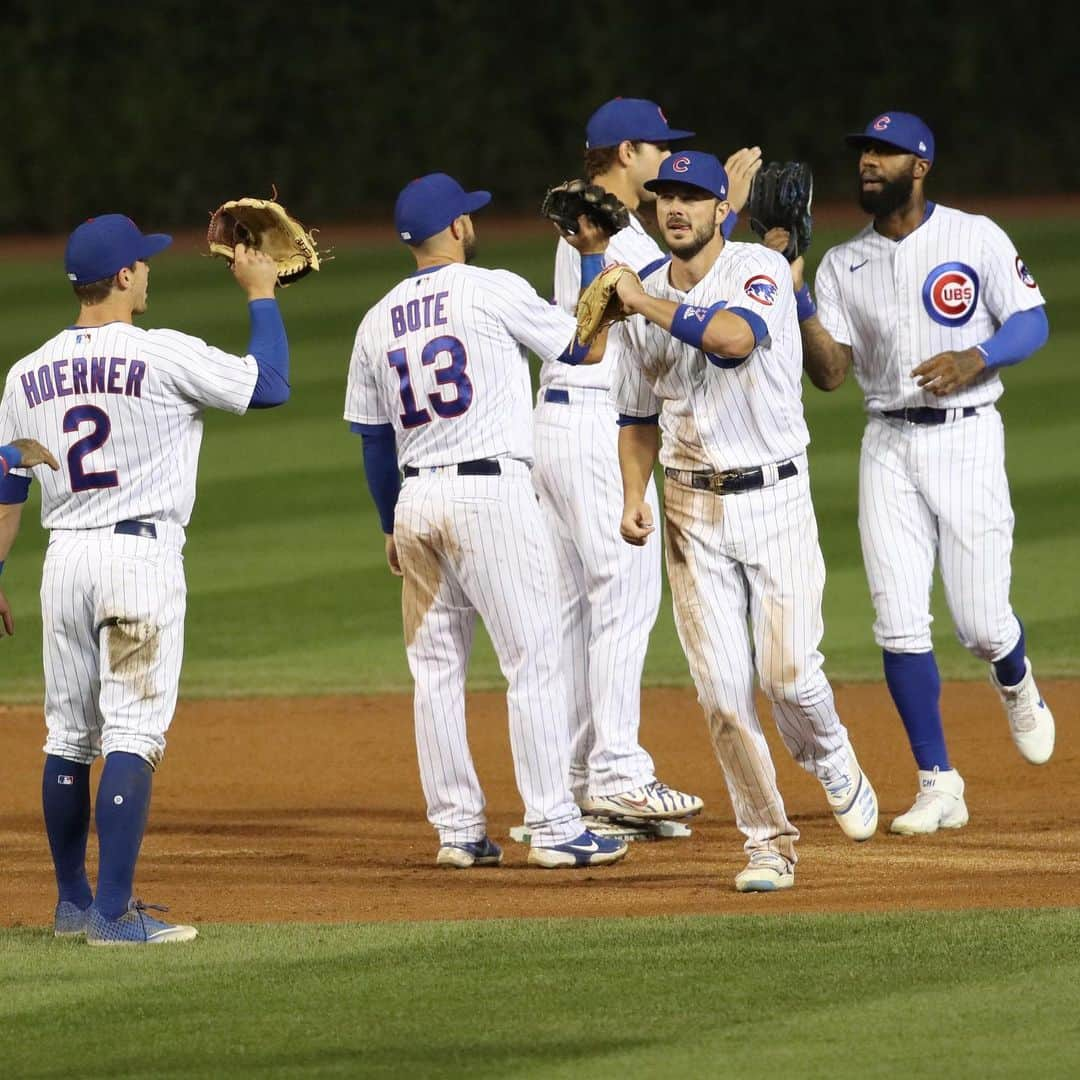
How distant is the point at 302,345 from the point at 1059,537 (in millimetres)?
8341

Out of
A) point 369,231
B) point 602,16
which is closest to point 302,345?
point 369,231

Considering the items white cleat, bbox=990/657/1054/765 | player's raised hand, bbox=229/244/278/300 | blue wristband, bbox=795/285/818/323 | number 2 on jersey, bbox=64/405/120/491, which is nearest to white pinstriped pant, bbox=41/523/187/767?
number 2 on jersey, bbox=64/405/120/491

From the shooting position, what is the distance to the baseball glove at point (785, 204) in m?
6.31

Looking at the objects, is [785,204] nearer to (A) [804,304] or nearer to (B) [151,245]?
(A) [804,304]

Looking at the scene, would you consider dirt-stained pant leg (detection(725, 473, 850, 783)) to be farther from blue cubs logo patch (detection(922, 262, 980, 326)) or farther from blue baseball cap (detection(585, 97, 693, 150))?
blue baseball cap (detection(585, 97, 693, 150))

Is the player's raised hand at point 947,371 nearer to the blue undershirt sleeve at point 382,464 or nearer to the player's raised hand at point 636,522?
the player's raised hand at point 636,522

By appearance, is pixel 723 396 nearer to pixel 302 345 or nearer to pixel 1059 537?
pixel 1059 537

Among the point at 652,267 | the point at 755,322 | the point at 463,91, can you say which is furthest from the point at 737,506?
the point at 463,91

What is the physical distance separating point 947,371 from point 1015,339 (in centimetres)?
31

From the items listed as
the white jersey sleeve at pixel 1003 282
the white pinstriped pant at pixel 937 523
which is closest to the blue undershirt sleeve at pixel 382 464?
the white pinstriped pant at pixel 937 523

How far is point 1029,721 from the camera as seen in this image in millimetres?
7391

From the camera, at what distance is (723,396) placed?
237 inches

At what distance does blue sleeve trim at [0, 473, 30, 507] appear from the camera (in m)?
5.69

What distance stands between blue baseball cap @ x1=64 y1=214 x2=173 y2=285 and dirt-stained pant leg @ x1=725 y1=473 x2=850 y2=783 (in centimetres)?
171
